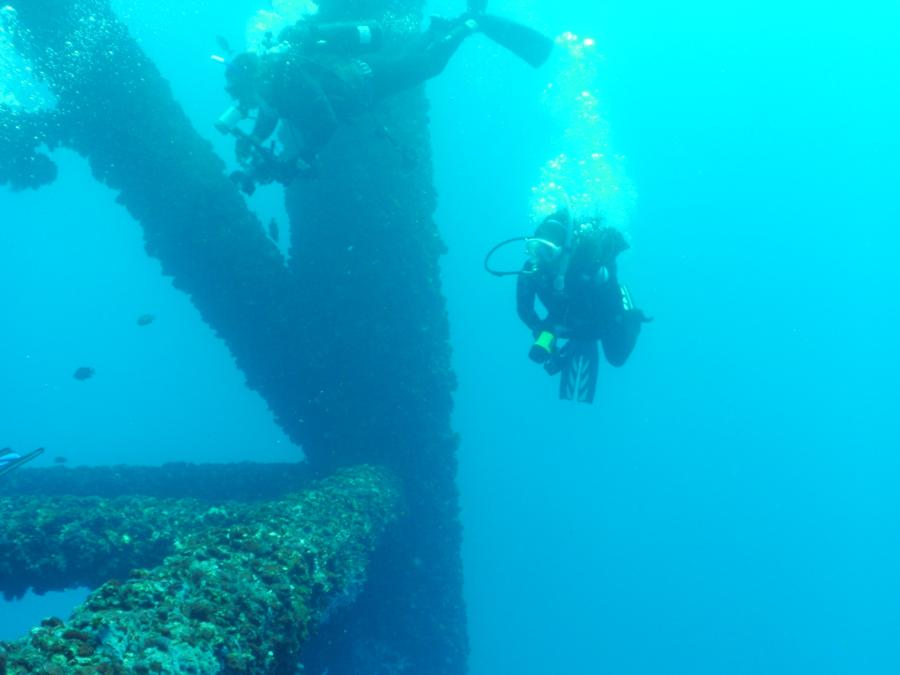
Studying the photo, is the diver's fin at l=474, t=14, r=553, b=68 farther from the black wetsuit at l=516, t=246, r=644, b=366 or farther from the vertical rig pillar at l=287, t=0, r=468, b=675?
the black wetsuit at l=516, t=246, r=644, b=366

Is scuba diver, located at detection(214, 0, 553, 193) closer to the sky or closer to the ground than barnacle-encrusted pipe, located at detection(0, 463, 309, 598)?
closer to the sky

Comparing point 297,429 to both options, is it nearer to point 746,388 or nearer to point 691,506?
point 691,506

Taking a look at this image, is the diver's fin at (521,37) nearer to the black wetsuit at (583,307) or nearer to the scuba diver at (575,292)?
the scuba diver at (575,292)

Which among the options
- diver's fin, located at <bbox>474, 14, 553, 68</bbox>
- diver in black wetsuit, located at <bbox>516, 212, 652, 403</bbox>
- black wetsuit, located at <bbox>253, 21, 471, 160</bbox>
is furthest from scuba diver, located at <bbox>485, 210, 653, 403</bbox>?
diver's fin, located at <bbox>474, 14, 553, 68</bbox>

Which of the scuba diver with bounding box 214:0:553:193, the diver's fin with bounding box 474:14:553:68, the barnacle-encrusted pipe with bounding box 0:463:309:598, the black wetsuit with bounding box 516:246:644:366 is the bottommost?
the barnacle-encrusted pipe with bounding box 0:463:309:598

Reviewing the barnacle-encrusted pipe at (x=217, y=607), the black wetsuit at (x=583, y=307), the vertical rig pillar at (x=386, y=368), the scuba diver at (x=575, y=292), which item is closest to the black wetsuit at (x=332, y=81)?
the vertical rig pillar at (x=386, y=368)

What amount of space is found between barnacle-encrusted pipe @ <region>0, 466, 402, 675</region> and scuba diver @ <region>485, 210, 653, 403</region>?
2.84 metres

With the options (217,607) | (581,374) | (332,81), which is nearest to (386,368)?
(581,374)

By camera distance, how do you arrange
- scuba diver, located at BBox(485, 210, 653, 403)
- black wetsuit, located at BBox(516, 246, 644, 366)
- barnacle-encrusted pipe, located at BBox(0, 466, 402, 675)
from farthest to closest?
black wetsuit, located at BBox(516, 246, 644, 366), scuba diver, located at BBox(485, 210, 653, 403), barnacle-encrusted pipe, located at BBox(0, 466, 402, 675)

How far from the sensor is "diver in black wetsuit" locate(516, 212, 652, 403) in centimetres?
646

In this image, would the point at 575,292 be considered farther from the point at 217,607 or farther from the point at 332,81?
the point at 217,607

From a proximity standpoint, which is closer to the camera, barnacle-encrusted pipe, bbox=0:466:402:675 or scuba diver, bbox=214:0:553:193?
barnacle-encrusted pipe, bbox=0:466:402:675

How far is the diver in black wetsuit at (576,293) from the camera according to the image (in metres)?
6.46

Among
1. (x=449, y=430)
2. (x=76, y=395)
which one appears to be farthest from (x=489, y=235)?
(x=76, y=395)
